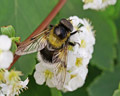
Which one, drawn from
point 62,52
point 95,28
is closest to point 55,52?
point 62,52

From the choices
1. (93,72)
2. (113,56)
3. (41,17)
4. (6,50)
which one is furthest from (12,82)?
(113,56)

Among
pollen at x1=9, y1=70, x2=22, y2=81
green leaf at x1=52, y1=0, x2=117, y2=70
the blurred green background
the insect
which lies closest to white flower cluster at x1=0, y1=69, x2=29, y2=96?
pollen at x1=9, y1=70, x2=22, y2=81

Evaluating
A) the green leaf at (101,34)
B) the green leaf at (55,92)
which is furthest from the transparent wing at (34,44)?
the green leaf at (101,34)

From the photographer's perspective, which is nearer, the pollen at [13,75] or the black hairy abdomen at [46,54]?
the pollen at [13,75]

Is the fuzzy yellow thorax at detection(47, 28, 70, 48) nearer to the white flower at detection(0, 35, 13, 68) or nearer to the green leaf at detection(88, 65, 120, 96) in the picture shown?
the white flower at detection(0, 35, 13, 68)

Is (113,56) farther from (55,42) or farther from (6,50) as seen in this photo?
(6,50)

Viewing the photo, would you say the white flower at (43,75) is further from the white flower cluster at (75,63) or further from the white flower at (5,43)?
the white flower at (5,43)

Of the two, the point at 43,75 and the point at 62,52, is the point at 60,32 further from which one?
the point at 43,75
